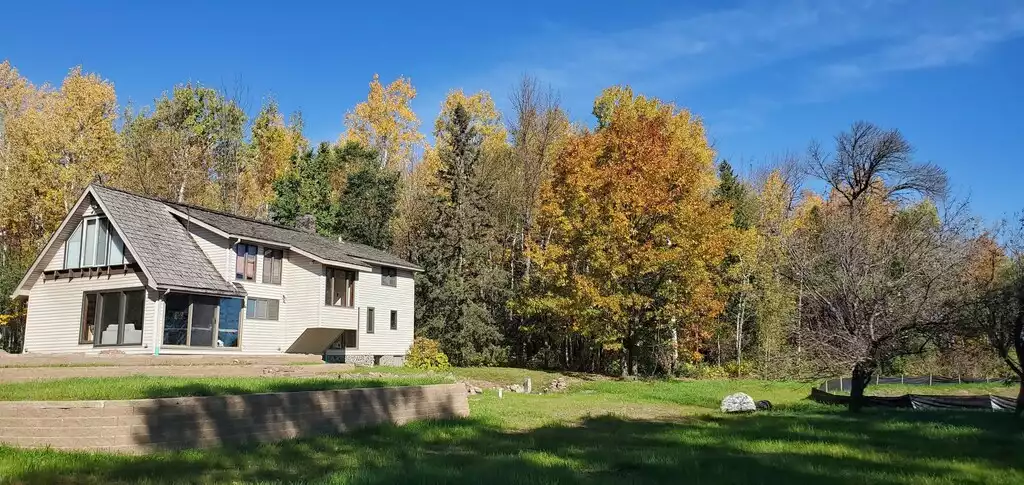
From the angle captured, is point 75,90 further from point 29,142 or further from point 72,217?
point 72,217

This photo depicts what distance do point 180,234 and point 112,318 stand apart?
175 inches

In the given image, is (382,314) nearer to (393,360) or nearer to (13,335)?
(393,360)

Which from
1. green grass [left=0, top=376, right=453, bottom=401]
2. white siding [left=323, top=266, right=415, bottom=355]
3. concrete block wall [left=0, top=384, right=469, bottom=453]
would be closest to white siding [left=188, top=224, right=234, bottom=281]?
white siding [left=323, top=266, right=415, bottom=355]

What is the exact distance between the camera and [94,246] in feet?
101

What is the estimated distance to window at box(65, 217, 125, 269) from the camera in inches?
1179

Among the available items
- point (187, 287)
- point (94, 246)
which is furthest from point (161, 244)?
point (94, 246)

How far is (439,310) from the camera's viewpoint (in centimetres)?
4141

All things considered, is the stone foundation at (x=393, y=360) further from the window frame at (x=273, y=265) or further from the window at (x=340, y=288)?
the window frame at (x=273, y=265)

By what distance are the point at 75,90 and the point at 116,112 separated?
2557 mm

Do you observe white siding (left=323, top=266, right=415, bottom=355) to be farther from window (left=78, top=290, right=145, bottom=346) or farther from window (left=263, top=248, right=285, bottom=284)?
window (left=78, top=290, right=145, bottom=346)

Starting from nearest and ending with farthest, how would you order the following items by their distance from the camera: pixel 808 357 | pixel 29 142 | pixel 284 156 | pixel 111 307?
pixel 808 357
pixel 111 307
pixel 29 142
pixel 284 156

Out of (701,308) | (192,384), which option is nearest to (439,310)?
(701,308)

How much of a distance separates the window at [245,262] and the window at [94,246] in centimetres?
459

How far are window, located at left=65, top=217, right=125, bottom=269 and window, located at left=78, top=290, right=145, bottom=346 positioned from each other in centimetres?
141
